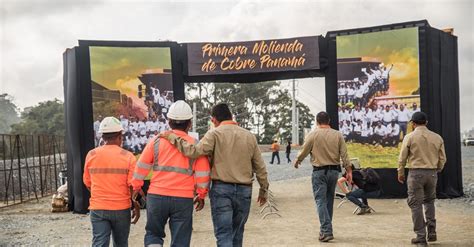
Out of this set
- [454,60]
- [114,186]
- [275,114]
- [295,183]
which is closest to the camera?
[114,186]

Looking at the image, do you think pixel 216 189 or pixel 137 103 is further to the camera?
pixel 137 103

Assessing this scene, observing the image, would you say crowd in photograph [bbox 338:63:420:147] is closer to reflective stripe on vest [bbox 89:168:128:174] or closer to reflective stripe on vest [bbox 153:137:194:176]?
reflective stripe on vest [bbox 153:137:194:176]

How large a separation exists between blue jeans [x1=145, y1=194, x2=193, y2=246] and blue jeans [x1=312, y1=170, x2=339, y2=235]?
3206 millimetres

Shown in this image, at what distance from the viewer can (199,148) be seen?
5340 millimetres

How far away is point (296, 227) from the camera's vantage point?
32.0ft

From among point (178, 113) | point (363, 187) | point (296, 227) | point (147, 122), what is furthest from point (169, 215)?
point (147, 122)

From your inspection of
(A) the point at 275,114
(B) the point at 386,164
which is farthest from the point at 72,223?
(A) the point at 275,114

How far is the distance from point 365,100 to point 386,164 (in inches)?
67.4

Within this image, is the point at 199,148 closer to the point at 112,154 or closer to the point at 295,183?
the point at 112,154

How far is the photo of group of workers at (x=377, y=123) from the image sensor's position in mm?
13719

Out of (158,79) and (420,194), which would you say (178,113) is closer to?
(420,194)

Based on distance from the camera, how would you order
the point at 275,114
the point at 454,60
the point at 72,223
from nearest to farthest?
the point at 72,223
the point at 454,60
the point at 275,114

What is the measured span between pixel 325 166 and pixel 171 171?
3.44m

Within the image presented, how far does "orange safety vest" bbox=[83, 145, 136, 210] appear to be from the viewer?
5.20m
